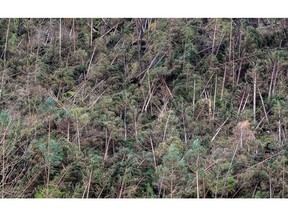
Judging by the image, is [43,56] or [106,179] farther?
[43,56]

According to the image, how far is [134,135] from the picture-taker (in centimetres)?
474

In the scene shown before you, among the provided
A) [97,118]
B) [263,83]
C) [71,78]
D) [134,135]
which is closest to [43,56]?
[71,78]

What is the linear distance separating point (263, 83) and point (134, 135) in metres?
1.21

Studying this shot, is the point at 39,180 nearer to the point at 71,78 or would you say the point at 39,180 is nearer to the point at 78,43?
the point at 71,78

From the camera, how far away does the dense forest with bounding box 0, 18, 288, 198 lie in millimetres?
4562

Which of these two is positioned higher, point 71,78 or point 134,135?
point 71,78

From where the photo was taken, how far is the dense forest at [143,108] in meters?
4.56

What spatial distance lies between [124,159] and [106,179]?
0.75 ft

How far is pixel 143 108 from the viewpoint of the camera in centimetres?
481

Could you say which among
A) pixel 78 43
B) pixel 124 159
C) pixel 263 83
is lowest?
pixel 124 159
